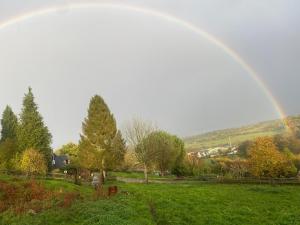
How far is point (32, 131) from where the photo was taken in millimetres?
66312

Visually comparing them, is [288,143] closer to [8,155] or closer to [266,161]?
[266,161]

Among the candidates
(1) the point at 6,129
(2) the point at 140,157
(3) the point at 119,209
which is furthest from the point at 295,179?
(1) the point at 6,129

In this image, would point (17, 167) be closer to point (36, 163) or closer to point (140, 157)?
point (36, 163)

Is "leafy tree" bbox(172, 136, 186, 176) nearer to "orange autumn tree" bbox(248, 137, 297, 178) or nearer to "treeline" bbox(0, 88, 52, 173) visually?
"orange autumn tree" bbox(248, 137, 297, 178)

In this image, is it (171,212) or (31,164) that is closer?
(171,212)

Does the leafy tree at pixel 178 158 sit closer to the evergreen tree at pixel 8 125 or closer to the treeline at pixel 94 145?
the treeline at pixel 94 145

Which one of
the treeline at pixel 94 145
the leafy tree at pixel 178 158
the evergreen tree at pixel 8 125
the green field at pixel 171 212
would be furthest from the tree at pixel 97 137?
the green field at pixel 171 212

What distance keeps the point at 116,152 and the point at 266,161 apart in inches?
1032

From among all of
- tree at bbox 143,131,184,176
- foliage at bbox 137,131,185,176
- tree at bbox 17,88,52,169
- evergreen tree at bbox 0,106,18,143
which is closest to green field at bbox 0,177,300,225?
foliage at bbox 137,131,185,176

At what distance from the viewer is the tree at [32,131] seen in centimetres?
6575

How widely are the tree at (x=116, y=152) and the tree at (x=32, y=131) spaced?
52.5 ft

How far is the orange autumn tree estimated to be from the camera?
49.5 m

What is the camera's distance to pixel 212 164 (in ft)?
259

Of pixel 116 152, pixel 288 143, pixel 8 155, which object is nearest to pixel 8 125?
pixel 8 155
